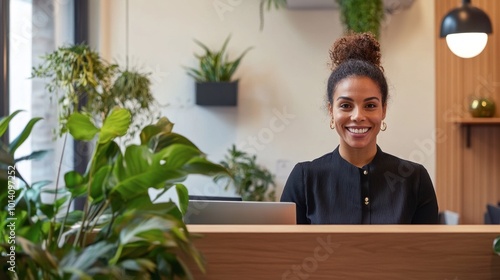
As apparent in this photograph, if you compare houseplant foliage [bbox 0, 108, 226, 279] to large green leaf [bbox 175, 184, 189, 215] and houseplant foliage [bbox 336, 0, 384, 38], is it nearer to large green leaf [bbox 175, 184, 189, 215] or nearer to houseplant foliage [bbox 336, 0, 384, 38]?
large green leaf [bbox 175, 184, 189, 215]

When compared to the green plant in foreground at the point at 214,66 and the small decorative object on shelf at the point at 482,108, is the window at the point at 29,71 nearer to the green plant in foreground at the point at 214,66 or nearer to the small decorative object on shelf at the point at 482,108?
the green plant in foreground at the point at 214,66

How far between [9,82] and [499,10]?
3.32 metres

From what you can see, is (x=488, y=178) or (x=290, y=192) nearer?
(x=290, y=192)

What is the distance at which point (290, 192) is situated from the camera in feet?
8.72

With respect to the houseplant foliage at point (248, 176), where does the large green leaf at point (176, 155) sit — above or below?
above

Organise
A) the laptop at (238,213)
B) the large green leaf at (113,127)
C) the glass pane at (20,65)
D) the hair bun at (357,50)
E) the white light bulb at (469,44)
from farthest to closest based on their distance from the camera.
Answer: the white light bulb at (469,44), the glass pane at (20,65), the hair bun at (357,50), the laptop at (238,213), the large green leaf at (113,127)

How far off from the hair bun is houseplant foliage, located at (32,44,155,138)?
5.30ft

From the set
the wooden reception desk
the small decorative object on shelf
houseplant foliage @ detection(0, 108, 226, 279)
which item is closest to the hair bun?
the wooden reception desk

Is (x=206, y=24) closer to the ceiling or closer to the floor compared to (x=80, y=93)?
closer to the ceiling

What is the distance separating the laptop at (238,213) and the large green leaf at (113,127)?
2.45 feet

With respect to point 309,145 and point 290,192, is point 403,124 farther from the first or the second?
point 290,192

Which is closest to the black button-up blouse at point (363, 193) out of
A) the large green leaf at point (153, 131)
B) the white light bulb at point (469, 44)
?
the large green leaf at point (153, 131)

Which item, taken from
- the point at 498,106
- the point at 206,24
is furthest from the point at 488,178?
the point at 206,24

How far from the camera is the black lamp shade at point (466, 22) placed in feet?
14.3
